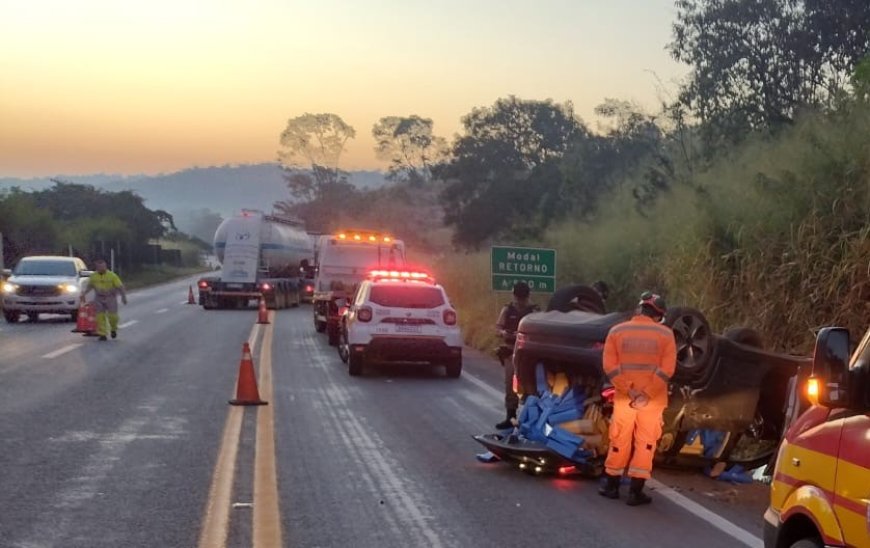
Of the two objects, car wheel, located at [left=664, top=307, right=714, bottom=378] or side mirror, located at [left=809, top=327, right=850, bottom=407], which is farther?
car wheel, located at [left=664, top=307, right=714, bottom=378]

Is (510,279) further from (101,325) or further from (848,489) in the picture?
(848,489)

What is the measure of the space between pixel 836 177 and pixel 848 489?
10.4m

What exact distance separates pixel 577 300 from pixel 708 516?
4.06m

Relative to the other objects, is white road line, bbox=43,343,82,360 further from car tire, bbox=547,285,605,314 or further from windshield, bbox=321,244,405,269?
car tire, bbox=547,285,605,314

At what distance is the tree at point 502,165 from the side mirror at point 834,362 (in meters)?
50.3

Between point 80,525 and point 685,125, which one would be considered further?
point 685,125

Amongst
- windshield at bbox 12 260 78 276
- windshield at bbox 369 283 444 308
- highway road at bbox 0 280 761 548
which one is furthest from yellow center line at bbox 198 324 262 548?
windshield at bbox 12 260 78 276

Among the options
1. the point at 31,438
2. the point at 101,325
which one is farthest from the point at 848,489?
the point at 101,325

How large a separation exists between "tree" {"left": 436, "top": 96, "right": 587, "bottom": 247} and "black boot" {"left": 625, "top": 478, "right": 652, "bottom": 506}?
46558mm

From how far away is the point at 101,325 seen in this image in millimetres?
23891

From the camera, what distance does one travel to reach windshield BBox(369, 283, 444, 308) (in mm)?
18125

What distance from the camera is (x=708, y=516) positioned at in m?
8.02

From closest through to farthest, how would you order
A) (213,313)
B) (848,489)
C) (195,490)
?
(848,489) → (195,490) → (213,313)

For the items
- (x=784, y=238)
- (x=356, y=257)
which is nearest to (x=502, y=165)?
(x=356, y=257)
